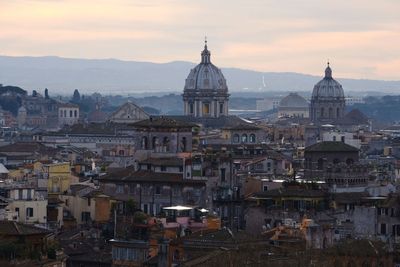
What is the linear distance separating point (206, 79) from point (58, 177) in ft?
307

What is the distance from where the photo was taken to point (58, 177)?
261 feet

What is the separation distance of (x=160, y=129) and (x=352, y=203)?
17.9 metres

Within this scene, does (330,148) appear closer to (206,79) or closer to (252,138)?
(252,138)

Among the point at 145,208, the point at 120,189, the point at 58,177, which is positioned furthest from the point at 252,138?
the point at 145,208

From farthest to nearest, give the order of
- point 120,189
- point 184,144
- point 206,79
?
point 206,79 → point 184,144 → point 120,189

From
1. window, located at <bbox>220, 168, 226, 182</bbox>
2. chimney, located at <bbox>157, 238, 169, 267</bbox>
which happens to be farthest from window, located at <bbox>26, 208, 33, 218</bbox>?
chimney, located at <bbox>157, 238, 169, 267</bbox>

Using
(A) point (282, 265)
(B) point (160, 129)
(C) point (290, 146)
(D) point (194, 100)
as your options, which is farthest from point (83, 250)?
(D) point (194, 100)

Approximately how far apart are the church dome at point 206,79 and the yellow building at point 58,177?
289ft

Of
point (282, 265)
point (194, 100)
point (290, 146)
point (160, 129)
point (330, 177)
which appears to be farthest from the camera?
point (194, 100)

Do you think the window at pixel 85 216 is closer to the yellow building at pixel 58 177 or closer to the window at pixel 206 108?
the yellow building at pixel 58 177

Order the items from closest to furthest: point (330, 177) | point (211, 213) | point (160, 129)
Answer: point (211, 213)
point (330, 177)
point (160, 129)

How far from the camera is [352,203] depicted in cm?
Result: 6869

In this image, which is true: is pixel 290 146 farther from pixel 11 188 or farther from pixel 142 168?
pixel 11 188

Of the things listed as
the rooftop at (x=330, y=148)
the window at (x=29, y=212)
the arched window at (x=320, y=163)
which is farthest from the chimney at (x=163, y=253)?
the rooftop at (x=330, y=148)
